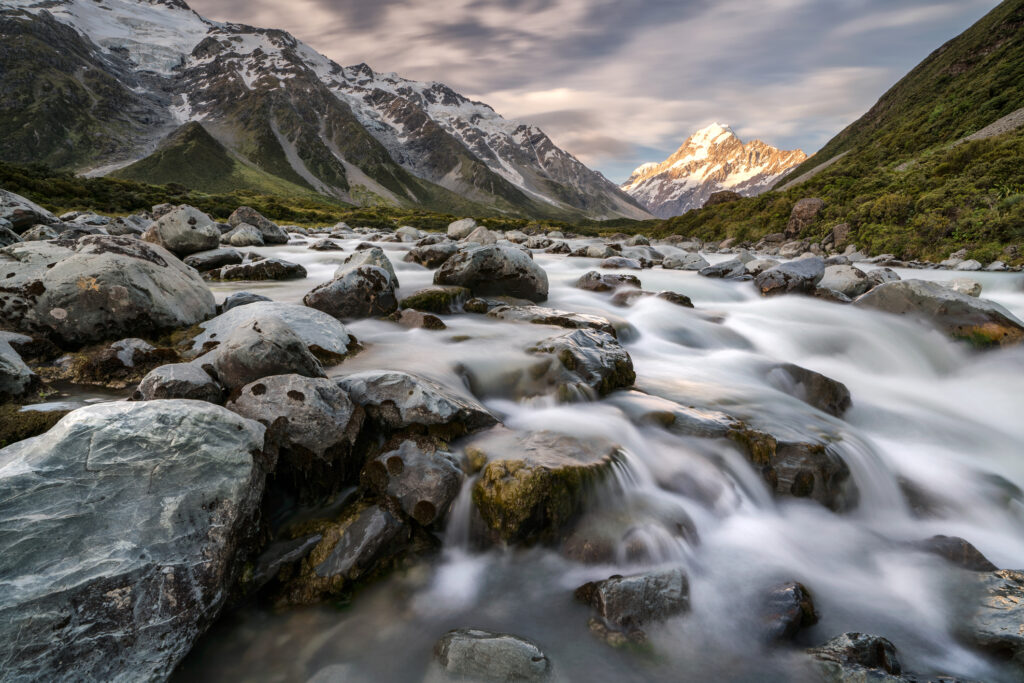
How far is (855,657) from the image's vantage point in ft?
10.7

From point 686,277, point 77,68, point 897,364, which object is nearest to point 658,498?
point 897,364

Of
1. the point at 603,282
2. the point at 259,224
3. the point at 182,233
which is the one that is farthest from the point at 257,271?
the point at 259,224

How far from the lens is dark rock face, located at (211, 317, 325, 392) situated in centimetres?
495

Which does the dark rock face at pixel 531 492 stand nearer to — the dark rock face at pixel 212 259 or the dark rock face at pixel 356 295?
the dark rock face at pixel 356 295

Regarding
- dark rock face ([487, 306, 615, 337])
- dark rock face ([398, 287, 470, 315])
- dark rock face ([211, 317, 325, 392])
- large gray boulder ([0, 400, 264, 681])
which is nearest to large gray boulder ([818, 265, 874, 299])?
dark rock face ([487, 306, 615, 337])

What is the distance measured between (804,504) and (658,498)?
1836mm

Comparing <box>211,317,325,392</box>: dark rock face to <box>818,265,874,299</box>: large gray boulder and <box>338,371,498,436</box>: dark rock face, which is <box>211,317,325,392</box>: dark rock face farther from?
<box>818,265,874,299</box>: large gray boulder

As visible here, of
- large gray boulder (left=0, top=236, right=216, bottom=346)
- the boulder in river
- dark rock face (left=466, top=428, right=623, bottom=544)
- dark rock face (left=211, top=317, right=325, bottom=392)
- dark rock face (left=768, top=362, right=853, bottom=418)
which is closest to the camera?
dark rock face (left=466, top=428, right=623, bottom=544)

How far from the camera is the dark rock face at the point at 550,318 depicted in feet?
31.2

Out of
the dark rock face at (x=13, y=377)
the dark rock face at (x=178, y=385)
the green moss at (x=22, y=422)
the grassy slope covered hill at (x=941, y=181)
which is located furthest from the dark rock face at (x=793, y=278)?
the dark rock face at (x=13, y=377)

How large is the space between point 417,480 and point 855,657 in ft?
12.5

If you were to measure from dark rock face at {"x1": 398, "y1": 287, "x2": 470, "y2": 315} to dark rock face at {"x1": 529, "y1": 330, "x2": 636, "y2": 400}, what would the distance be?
351cm

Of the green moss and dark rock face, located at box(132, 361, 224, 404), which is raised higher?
dark rock face, located at box(132, 361, 224, 404)

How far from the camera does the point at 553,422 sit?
589 cm
